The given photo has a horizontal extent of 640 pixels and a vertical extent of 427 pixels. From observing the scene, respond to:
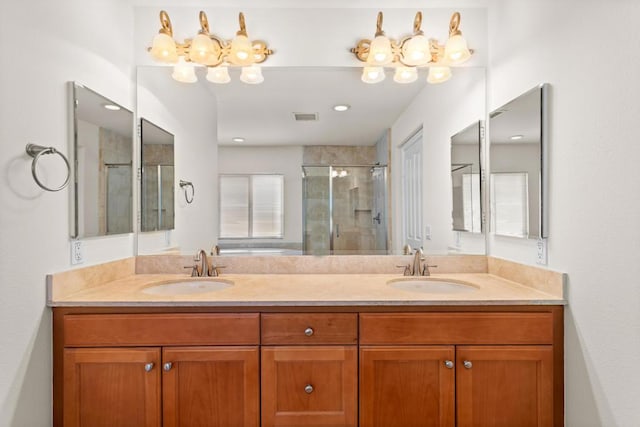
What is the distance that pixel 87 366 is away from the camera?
147 cm

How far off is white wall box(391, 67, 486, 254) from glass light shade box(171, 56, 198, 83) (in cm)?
123

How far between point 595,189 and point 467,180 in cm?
80

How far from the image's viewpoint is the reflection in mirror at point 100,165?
1.60m

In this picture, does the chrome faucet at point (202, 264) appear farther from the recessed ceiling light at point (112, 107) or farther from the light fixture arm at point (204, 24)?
the light fixture arm at point (204, 24)

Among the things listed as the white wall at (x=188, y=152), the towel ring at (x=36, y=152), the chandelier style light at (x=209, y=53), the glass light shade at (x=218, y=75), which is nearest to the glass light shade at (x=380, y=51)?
the chandelier style light at (x=209, y=53)


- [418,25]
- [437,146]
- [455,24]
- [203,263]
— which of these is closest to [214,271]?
[203,263]

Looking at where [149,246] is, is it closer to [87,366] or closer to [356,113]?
[87,366]

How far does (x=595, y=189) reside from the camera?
1.30m

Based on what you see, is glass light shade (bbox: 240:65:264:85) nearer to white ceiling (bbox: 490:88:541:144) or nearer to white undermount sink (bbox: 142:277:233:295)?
white undermount sink (bbox: 142:277:233:295)

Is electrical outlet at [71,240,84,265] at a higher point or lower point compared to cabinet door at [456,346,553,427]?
higher

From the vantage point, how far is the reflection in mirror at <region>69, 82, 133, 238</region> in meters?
1.60

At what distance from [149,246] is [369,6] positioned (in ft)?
6.25

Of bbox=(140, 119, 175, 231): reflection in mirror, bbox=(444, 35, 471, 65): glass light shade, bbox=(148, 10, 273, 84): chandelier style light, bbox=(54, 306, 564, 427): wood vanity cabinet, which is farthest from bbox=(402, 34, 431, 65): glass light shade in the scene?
bbox=(140, 119, 175, 231): reflection in mirror

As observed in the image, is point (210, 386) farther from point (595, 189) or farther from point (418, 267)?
point (595, 189)
